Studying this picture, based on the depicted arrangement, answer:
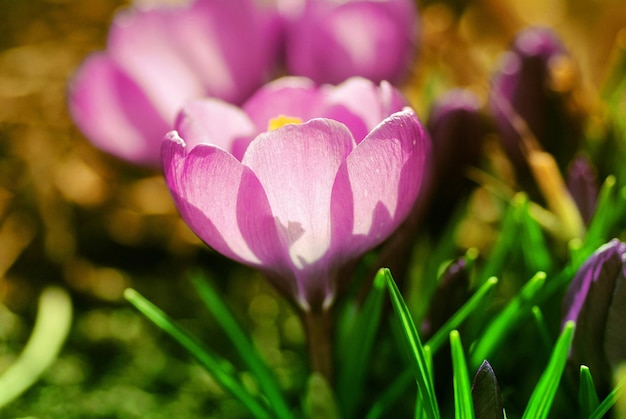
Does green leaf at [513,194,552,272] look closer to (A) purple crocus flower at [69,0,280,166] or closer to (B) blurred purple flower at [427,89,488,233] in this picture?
(B) blurred purple flower at [427,89,488,233]

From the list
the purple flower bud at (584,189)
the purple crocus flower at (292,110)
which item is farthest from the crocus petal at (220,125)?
the purple flower bud at (584,189)

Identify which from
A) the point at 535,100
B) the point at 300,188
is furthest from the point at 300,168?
the point at 535,100

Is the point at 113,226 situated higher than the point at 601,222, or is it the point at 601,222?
the point at 601,222

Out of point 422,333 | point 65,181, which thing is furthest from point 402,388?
point 65,181

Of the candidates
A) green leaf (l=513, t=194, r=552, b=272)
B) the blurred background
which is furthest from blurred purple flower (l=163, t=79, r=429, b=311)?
the blurred background

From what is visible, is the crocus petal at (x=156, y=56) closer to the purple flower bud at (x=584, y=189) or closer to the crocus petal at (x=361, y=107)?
the crocus petal at (x=361, y=107)

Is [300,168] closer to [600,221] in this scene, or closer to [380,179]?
[380,179]

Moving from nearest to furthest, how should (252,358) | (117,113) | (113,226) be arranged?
1. (252,358)
2. (117,113)
3. (113,226)
